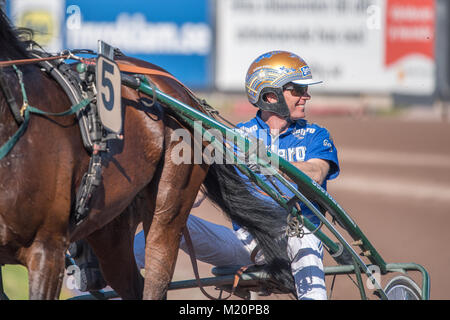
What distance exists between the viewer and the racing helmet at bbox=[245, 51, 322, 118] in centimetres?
347

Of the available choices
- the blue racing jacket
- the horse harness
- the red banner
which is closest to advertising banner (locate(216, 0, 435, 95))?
the red banner

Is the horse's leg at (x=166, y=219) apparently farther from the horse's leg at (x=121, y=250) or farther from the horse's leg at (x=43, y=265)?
the horse's leg at (x=43, y=265)

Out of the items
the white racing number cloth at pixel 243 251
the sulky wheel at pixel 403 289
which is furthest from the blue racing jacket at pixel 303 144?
the sulky wheel at pixel 403 289

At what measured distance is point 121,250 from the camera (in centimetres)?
326

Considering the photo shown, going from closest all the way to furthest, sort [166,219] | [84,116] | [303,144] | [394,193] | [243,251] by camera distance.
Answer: [84,116] < [166,219] < [303,144] < [243,251] < [394,193]

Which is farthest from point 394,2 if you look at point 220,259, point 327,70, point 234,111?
point 220,259

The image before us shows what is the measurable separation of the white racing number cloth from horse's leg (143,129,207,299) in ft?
1.47

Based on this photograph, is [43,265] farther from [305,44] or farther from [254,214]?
[305,44]

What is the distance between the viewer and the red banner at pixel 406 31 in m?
15.2

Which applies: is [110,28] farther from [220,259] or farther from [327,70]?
[220,259]

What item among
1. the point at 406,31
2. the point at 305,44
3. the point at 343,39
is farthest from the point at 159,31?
the point at 406,31

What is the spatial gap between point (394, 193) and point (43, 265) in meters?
6.81

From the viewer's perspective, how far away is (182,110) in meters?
2.91
